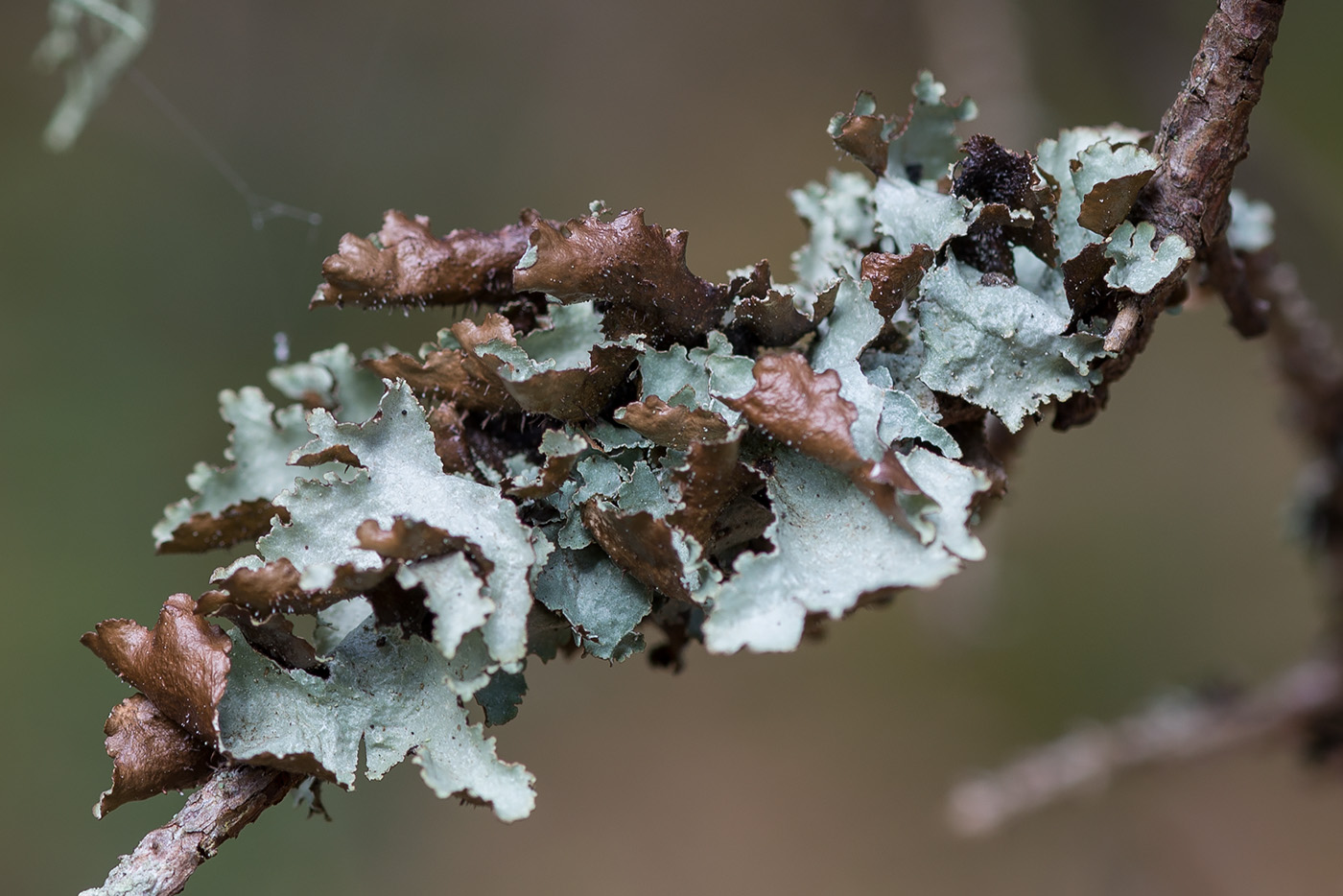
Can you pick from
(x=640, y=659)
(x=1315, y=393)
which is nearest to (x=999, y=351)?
(x=1315, y=393)

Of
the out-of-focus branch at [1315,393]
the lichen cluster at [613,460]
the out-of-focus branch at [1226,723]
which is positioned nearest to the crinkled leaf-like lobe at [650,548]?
the lichen cluster at [613,460]

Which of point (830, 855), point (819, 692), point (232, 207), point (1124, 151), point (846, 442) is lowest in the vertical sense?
point (830, 855)

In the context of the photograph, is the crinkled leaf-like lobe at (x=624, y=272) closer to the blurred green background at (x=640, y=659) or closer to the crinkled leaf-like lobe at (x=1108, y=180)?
the crinkled leaf-like lobe at (x=1108, y=180)

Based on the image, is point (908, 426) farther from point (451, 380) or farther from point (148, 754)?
point (148, 754)

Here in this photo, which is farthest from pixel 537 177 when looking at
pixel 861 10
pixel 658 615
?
pixel 658 615

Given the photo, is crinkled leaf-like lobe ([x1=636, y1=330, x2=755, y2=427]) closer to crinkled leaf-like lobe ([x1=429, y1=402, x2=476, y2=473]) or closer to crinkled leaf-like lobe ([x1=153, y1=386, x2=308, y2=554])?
crinkled leaf-like lobe ([x1=429, y1=402, x2=476, y2=473])

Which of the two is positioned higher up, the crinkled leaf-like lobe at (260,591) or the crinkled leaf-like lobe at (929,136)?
the crinkled leaf-like lobe at (929,136)

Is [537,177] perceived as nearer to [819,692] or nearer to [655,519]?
[819,692]

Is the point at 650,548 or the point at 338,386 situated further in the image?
the point at 338,386
